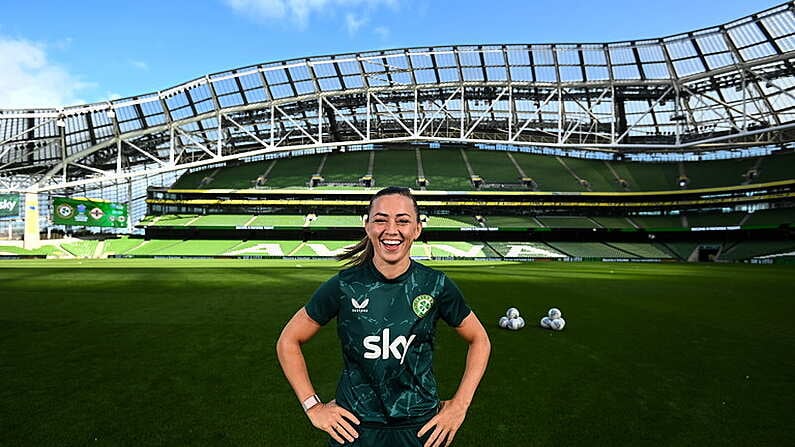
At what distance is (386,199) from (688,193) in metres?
59.0

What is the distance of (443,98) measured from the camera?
43812 millimetres

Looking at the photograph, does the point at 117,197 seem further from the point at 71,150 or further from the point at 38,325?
the point at 38,325

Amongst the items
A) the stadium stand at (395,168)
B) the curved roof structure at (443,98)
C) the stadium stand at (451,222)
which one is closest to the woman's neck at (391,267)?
the curved roof structure at (443,98)

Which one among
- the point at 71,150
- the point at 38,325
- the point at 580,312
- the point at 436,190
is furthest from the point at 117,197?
the point at 580,312

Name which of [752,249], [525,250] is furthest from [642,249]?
[525,250]

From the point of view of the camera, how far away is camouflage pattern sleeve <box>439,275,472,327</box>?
2.32 m

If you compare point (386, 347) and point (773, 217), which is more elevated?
point (386, 347)

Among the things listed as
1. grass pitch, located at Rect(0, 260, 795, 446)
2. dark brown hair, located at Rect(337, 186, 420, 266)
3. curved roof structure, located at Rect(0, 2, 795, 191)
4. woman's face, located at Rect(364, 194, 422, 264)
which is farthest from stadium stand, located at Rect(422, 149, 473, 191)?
woman's face, located at Rect(364, 194, 422, 264)

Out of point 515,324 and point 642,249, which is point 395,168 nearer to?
point 642,249

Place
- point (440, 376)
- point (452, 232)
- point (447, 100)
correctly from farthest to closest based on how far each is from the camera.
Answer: point (452, 232) < point (447, 100) < point (440, 376)

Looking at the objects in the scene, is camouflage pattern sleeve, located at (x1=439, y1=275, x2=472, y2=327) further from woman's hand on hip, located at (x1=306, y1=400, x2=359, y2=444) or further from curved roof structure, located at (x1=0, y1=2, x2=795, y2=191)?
curved roof structure, located at (x1=0, y1=2, x2=795, y2=191)

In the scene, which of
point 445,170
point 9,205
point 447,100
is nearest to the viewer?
point 9,205

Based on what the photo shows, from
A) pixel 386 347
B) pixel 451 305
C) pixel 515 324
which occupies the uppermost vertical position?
pixel 451 305

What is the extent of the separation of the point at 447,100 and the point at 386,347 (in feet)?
140
